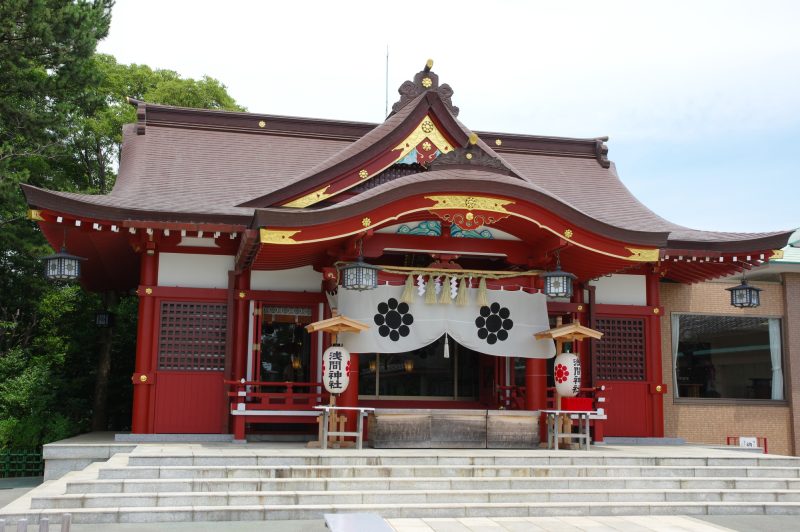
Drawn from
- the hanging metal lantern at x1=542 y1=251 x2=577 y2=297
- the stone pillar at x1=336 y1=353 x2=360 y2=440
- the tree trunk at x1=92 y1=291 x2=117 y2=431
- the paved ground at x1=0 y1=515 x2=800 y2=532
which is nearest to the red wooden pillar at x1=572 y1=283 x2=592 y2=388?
the hanging metal lantern at x1=542 y1=251 x2=577 y2=297

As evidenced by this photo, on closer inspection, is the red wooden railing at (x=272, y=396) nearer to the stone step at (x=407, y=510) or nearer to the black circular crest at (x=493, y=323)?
the black circular crest at (x=493, y=323)

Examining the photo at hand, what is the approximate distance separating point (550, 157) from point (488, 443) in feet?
27.3

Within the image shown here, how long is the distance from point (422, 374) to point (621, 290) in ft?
13.3

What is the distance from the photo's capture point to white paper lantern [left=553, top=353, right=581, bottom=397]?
40.6ft

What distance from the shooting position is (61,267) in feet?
39.5

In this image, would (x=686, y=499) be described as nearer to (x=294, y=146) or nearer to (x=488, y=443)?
(x=488, y=443)

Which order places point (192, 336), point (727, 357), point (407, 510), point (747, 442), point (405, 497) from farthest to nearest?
1. point (727, 357)
2. point (747, 442)
3. point (192, 336)
4. point (405, 497)
5. point (407, 510)

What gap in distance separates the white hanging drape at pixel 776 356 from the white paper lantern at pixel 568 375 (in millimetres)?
6712

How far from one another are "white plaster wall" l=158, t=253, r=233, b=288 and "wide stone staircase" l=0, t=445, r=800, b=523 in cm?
325

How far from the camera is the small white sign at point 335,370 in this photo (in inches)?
459

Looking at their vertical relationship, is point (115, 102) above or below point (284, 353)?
above

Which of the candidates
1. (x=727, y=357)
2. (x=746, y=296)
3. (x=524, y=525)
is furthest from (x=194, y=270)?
(x=727, y=357)

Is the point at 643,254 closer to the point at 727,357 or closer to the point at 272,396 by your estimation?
Answer: the point at 727,357

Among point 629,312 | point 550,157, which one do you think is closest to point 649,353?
point 629,312
